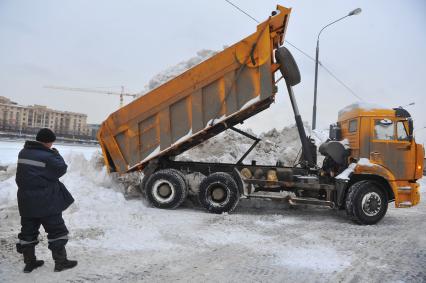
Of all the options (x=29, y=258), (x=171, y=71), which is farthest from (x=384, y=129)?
(x=171, y=71)

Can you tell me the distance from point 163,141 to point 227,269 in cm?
420

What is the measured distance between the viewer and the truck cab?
24.6 ft

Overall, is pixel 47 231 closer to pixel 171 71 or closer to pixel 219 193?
pixel 219 193

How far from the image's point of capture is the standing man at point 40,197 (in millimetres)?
3969

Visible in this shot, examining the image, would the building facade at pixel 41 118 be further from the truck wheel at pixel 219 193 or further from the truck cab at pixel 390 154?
the truck cab at pixel 390 154

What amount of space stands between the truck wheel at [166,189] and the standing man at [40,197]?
13.2ft

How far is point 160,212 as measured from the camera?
777cm

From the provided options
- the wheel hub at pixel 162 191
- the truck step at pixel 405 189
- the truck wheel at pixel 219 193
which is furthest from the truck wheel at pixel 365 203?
the wheel hub at pixel 162 191

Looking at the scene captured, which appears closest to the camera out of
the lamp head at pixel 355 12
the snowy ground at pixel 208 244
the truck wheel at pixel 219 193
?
the snowy ground at pixel 208 244

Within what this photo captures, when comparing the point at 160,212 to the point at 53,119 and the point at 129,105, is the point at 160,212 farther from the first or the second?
the point at 53,119

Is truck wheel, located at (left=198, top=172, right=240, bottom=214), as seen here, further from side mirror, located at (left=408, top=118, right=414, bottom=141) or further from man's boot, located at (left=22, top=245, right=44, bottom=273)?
man's boot, located at (left=22, top=245, right=44, bottom=273)

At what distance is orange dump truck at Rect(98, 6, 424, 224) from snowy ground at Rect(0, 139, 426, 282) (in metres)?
0.55

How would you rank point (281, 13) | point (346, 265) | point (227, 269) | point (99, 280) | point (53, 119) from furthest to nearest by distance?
point (53, 119), point (281, 13), point (346, 265), point (227, 269), point (99, 280)

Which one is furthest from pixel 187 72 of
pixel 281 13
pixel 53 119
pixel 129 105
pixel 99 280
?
pixel 53 119
